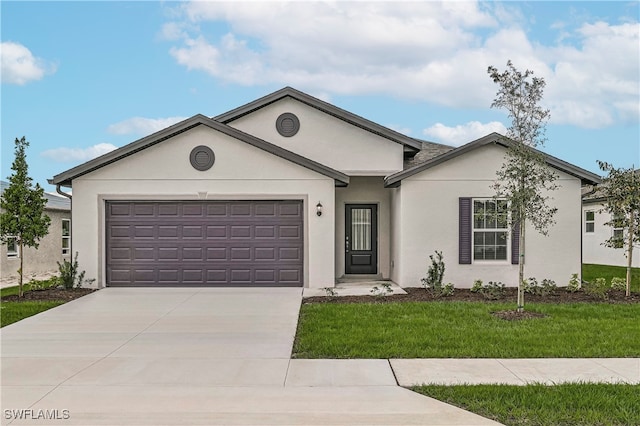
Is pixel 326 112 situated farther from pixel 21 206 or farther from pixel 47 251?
pixel 47 251

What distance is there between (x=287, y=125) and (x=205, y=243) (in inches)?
189

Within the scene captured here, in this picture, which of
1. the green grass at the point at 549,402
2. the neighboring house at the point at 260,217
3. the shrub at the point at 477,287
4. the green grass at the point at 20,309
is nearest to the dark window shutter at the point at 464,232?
the neighboring house at the point at 260,217

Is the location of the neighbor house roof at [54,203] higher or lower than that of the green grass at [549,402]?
higher

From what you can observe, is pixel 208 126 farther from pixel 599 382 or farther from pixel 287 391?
pixel 599 382

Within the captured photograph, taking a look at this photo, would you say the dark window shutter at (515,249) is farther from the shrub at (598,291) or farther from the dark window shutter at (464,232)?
the shrub at (598,291)

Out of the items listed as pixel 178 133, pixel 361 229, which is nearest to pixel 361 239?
pixel 361 229

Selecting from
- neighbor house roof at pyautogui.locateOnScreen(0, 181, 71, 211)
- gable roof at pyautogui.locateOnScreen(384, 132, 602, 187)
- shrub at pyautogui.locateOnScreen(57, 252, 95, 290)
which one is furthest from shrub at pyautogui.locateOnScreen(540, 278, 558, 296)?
neighbor house roof at pyautogui.locateOnScreen(0, 181, 71, 211)

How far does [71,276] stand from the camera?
1465 centimetres

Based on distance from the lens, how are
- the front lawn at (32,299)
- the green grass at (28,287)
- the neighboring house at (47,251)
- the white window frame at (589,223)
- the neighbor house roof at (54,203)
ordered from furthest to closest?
the white window frame at (589,223)
the neighbor house roof at (54,203)
the neighboring house at (47,251)
the green grass at (28,287)
the front lawn at (32,299)

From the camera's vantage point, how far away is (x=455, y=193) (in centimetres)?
1494

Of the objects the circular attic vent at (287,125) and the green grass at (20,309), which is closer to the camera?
the green grass at (20,309)

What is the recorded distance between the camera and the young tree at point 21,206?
13531mm

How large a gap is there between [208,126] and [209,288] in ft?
14.0

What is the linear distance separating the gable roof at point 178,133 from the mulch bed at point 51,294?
9.47 ft
